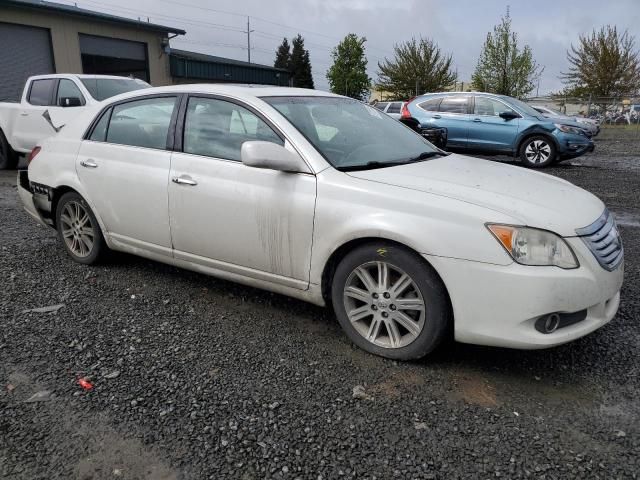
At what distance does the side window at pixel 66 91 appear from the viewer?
939cm

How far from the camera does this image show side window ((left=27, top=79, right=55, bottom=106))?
977cm

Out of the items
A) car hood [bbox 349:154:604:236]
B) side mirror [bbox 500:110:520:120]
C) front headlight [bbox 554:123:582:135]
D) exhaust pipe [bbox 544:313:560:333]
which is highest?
car hood [bbox 349:154:604:236]

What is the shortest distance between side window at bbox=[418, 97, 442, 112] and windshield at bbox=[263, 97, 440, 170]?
362 inches

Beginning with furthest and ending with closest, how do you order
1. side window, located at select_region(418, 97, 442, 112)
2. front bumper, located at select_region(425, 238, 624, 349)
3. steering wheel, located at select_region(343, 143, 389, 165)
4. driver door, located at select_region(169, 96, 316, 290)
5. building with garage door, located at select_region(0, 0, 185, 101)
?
building with garage door, located at select_region(0, 0, 185, 101) → side window, located at select_region(418, 97, 442, 112) → steering wheel, located at select_region(343, 143, 389, 165) → driver door, located at select_region(169, 96, 316, 290) → front bumper, located at select_region(425, 238, 624, 349)

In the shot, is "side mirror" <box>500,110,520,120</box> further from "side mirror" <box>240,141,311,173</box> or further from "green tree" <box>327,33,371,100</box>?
"green tree" <box>327,33,371,100</box>

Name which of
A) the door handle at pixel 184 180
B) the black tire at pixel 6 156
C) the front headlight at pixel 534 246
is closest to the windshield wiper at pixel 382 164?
the front headlight at pixel 534 246

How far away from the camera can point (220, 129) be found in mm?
3570

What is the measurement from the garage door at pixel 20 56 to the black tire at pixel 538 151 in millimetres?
16309

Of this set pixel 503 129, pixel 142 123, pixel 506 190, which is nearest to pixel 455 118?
pixel 503 129

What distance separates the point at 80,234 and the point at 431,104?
10.2 meters

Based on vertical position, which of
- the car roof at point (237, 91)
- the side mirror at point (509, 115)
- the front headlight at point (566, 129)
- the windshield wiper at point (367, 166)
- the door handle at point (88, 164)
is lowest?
the front headlight at point (566, 129)

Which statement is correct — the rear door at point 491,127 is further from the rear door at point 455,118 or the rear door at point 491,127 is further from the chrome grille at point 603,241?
the chrome grille at point 603,241

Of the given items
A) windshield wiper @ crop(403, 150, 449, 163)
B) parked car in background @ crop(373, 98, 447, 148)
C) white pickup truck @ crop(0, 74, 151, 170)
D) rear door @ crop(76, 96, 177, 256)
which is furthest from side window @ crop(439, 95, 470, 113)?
rear door @ crop(76, 96, 177, 256)

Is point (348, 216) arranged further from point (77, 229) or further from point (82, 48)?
point (82, 48)
